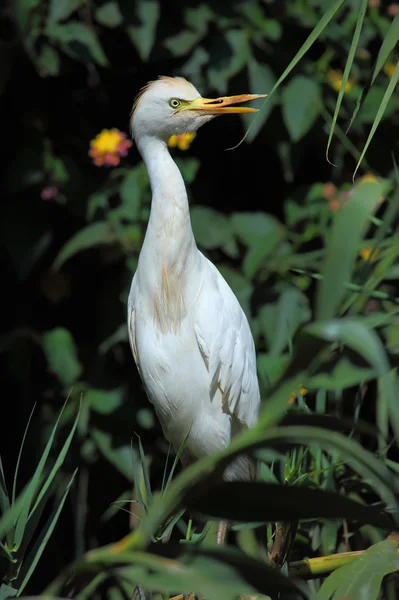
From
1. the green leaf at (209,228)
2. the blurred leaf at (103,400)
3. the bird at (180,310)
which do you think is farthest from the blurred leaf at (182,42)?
the blurred leaf at (103,400)

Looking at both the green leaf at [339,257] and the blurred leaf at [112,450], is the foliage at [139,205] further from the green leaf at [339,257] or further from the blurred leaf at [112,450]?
the green leaf at [339,257]

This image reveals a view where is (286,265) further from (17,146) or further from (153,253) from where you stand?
(17,146)

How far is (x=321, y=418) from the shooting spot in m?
0.55

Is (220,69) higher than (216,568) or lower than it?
lower

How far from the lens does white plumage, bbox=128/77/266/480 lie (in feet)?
5.08

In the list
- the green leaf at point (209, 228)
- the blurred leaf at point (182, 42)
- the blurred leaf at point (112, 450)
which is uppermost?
the blurred leaf at point (182, 42)

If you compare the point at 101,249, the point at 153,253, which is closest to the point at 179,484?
the point at 153,253

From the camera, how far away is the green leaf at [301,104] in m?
2.10

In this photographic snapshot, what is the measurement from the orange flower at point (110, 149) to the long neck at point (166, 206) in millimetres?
385

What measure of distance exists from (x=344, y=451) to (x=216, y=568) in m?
Result: 0.11

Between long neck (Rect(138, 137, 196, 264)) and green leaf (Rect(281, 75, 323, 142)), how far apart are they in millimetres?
624

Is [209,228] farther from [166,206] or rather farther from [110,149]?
[166,206]

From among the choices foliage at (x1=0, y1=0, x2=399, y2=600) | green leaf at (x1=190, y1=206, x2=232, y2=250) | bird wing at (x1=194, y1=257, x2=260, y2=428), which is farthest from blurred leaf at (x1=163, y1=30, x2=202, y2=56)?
bird wing at (x1=194, y1=257, x2=260, y2=428)

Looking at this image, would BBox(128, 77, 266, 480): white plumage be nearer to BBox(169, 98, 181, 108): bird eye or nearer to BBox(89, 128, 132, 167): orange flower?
BBox(169, 98, 181, 108): bird eye
